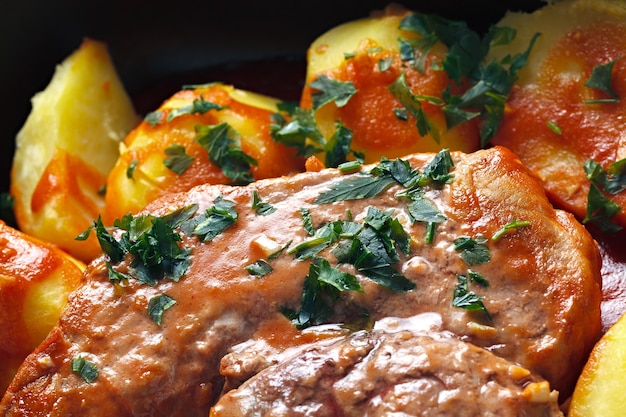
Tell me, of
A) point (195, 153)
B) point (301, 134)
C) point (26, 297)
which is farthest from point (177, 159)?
point (26, 297)

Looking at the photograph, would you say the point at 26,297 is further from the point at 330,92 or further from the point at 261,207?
the point at 330,92

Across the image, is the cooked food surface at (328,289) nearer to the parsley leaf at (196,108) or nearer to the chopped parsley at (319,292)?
the chopped parsley at (319,292)

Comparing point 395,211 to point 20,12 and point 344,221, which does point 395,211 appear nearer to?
point 344,221

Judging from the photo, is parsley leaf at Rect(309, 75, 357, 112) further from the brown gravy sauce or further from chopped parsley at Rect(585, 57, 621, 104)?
→ chopped parsley at Rect(585, 57, 621, 104)

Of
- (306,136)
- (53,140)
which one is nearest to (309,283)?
(306,136)

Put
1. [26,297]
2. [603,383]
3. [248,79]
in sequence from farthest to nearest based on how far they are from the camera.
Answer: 1. [248,79]
2. [26,297]
3. [603,383]

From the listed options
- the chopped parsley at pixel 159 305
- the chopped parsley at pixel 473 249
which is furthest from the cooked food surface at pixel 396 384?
the chopped parsley at pixel 159 305
